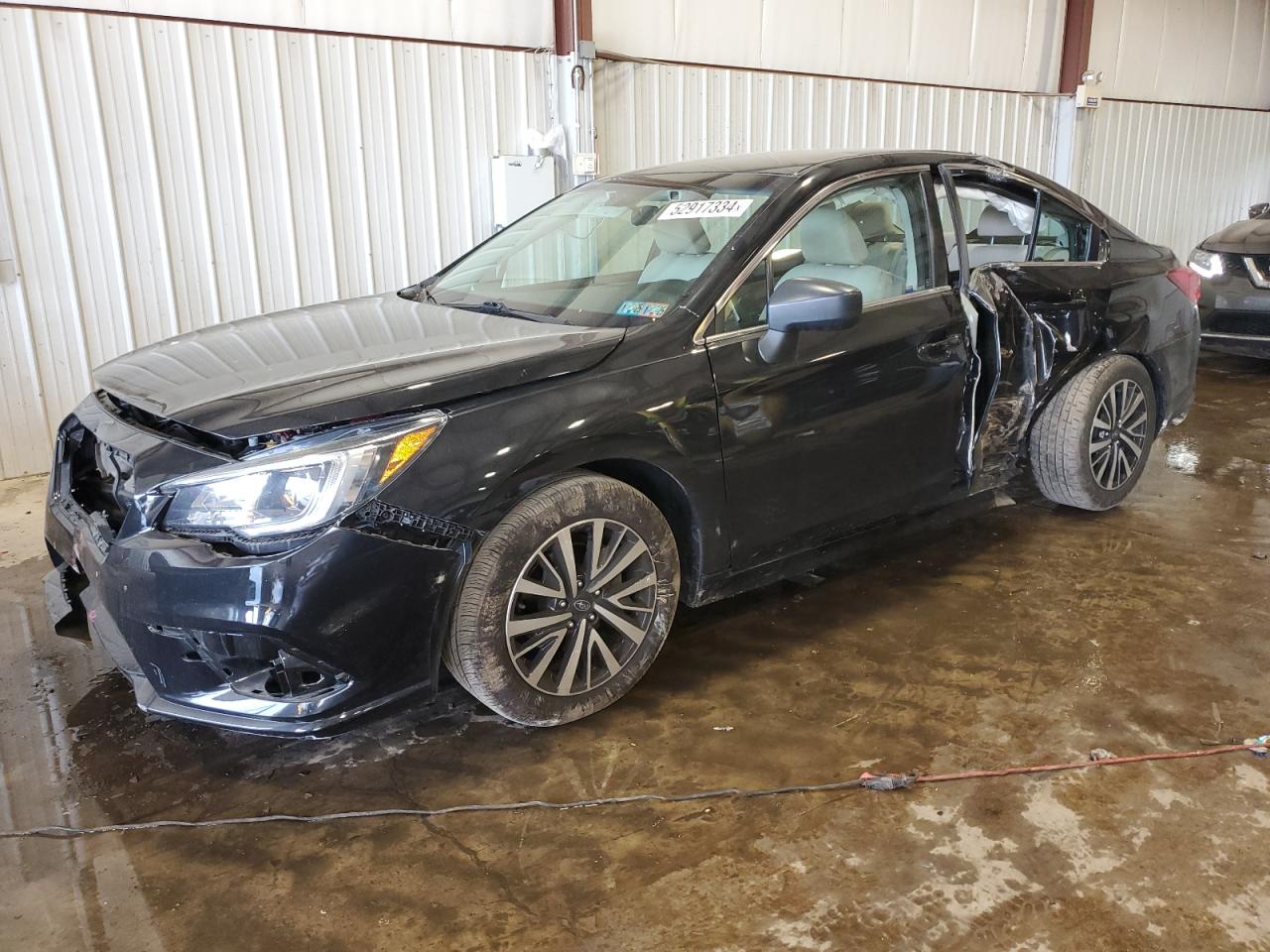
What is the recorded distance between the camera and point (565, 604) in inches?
99.4

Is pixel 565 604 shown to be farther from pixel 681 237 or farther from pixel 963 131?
pixel 963 131

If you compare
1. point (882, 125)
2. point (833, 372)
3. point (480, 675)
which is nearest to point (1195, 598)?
point (833, 372)

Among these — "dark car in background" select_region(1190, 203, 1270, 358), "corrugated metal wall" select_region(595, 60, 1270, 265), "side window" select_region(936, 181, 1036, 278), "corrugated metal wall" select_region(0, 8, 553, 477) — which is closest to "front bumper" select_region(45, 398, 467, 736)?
"side window" select_region(936, 181, 1036, 278)

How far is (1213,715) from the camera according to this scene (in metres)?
2.67

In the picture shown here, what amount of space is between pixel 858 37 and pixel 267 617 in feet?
24.1

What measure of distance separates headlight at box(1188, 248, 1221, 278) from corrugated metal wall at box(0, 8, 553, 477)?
15.7ft

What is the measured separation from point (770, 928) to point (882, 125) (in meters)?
7.50

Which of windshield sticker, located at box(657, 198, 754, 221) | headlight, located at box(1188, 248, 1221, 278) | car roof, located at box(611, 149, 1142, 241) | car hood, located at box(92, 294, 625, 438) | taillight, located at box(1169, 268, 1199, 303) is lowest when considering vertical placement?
headlight, located at box(1188, 248, 1221, 278)

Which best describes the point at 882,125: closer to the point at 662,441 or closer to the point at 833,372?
the point at 833,372

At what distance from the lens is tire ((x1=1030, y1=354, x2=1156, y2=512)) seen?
12.5ft

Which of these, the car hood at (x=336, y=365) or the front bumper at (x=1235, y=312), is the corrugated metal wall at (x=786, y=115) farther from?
the car hood at (x=336, y=365)

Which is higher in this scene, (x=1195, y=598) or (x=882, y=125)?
(x=882, y=125)

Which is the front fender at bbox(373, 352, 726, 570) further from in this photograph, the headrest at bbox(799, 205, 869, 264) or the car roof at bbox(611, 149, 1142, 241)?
the car roof at bbox(611, 149, 1142, 241)

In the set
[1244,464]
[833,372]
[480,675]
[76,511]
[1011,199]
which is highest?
[1011,199]
